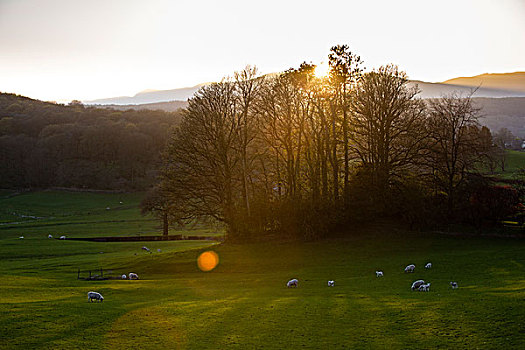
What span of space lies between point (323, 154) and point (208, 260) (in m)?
18.4

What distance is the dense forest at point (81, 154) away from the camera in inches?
5945

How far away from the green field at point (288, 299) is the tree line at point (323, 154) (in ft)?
11.9

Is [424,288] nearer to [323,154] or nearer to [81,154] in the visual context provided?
[323,154]

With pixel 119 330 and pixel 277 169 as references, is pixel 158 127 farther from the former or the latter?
pixel 119 330

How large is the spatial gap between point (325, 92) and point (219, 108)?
12.5 m

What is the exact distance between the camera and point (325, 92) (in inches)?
1896

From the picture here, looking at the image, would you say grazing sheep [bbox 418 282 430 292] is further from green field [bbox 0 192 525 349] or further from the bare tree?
the bare tree

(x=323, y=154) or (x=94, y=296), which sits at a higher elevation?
(x=323, y=154)

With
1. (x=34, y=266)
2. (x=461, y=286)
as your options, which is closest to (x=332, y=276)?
(x=461, y=286)

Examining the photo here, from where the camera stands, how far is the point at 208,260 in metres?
41.2

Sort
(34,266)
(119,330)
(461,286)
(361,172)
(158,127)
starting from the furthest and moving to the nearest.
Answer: (158,127) → (361,172) → (34,266) → (461,286) → (119,330)

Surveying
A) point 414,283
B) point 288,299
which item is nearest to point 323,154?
point 414,283

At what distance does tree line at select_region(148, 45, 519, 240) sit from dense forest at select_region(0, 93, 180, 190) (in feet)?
326

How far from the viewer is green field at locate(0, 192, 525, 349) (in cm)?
1524
